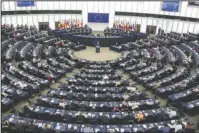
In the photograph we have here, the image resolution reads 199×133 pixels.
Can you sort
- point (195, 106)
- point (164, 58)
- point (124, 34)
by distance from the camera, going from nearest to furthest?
point (195, 106) → point (164, 58) → point (124, 34)

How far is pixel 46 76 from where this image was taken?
87.7ft

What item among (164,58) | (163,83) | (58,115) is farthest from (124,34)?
(58,115)

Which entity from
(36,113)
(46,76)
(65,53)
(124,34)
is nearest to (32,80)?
(46,76)

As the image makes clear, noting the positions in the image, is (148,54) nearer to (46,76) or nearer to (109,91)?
(109,91)

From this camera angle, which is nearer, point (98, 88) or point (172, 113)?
point (172, 113)

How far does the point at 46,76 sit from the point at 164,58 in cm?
1749

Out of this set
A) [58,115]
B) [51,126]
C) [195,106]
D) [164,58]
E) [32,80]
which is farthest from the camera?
[164,58]

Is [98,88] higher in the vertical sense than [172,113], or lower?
higher

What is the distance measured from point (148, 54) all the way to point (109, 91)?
14360mm

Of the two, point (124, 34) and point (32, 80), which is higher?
point (124, 34)

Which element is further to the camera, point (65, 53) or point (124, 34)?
point (124, 34)

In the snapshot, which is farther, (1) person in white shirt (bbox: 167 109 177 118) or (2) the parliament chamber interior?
(1) person in white shirt (bbox: 167 109 177 118)

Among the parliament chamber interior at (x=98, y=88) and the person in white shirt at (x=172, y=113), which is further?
the person in white shirt at (x=172, y=113)

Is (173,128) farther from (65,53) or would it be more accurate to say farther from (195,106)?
(65,53)
